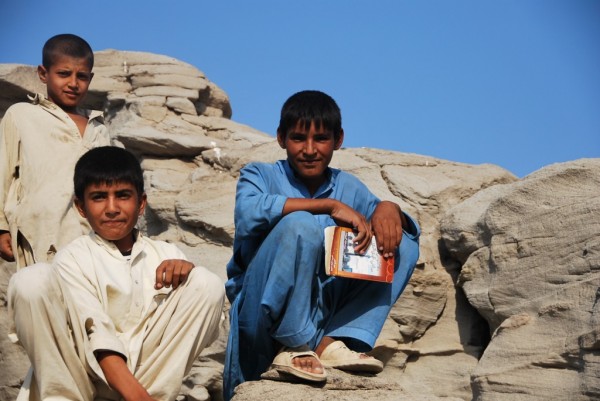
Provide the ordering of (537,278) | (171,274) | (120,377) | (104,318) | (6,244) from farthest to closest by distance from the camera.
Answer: (537,278)
(6,244)
(171,274)
(104,318)
(120,377)

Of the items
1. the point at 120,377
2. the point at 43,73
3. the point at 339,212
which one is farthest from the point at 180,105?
the point at 120,377

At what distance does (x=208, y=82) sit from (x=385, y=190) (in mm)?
2492

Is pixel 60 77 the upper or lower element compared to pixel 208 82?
lower

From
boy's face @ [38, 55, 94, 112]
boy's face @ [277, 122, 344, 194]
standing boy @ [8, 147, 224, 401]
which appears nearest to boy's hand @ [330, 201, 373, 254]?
boy's face @ [277, 122, 344, 194]

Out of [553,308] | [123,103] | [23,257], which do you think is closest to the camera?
[23,257]

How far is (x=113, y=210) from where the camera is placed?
466 centimetres

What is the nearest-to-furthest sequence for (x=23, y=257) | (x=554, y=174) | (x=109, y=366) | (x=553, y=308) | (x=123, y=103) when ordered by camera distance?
(x=109, y=366)
(x=23, y=257)
(x=553, y=308)
(x=554, y=174)
(x=123, y=103)

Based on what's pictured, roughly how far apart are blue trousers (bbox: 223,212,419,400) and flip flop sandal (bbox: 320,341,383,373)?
3.1 inches

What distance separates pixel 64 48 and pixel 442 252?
2891 millimetres

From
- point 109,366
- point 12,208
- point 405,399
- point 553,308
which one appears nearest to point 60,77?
point 12,208

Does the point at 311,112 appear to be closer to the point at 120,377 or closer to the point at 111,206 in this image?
the point at 111,206

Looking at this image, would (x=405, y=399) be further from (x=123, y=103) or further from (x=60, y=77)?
(x=123, y=103)

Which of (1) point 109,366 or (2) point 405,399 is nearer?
(1) point 109,366

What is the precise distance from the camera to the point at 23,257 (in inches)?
216
